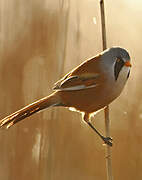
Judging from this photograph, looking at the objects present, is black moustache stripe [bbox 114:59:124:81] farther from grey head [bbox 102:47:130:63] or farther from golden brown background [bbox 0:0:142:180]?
golden brown background [bbox 0:0:142:180]

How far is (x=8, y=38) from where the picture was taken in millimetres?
1089

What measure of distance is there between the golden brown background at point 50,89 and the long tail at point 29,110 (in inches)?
19.6

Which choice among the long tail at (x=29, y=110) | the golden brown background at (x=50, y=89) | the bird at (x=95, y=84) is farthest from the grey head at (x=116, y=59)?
the golden brown background at (x=50, y=89)

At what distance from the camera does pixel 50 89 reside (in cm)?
109

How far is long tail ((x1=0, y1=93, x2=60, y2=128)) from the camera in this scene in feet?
1.80

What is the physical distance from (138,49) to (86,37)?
209 millimetres

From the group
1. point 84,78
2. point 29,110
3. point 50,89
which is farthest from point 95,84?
point 50,89

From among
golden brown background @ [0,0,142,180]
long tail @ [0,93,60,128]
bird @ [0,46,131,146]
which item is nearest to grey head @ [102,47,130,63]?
bird @ [0,46,131,146]

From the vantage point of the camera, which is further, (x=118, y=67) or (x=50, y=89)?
(x=50, y=89)

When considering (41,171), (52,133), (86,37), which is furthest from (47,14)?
(41,171)

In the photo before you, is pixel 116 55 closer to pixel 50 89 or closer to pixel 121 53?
pixel 121 53

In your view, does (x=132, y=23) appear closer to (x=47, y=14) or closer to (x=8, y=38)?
(x=47, y=14)

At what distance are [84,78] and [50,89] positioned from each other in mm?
525

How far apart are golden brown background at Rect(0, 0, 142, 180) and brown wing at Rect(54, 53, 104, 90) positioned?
1.65 feet
